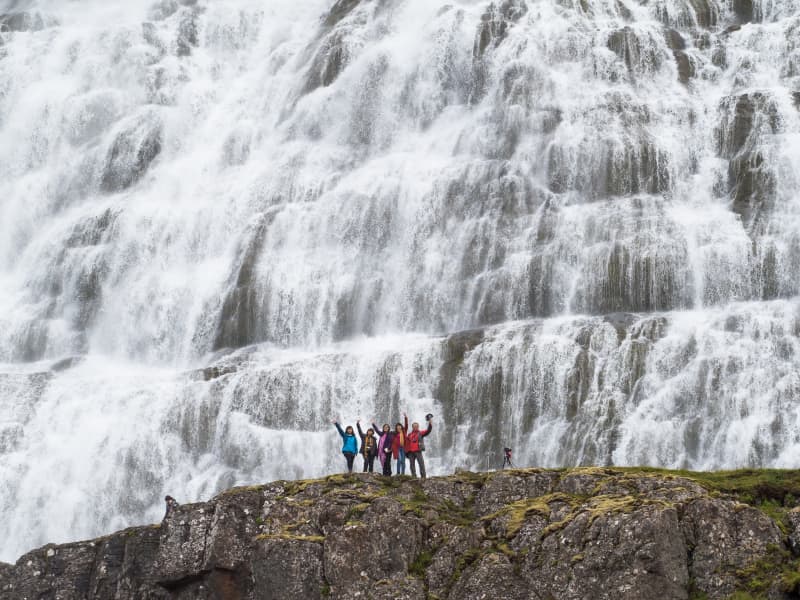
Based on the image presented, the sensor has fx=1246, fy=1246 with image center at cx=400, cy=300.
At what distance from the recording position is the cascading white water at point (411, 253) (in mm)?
45469

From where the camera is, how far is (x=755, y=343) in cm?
4391

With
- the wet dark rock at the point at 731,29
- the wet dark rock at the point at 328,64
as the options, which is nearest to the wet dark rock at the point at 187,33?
the wet dark rock at the point at 328,64

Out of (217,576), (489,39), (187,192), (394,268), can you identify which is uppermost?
(489,39)

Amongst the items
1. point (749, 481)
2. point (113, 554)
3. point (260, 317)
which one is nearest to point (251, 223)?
point (260, 317)

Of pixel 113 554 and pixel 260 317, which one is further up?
pixel 260 317

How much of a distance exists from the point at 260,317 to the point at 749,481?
30.7 meters

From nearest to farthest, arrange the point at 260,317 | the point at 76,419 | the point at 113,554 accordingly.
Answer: the point at 113,554, the point at 76,419, the point at 260,317

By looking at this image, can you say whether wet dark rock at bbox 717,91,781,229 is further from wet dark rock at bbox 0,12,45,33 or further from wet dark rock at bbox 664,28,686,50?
wet dark rock at bbox 0,12,45,33

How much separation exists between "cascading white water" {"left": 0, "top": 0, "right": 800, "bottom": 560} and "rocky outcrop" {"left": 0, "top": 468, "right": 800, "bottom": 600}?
14.5 metres

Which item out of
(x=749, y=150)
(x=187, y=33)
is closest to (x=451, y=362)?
(x=749, y=150)

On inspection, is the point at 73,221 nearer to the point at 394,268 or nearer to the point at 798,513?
the point at 394,268

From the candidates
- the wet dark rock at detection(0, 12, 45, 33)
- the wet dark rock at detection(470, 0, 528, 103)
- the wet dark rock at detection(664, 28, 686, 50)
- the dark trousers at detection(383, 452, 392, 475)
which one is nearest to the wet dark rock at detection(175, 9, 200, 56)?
the wet dark rock at detection(0, 12, 45, 33)

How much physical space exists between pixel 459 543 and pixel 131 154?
47.7m

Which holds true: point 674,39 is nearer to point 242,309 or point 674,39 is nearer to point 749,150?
point 749,150
